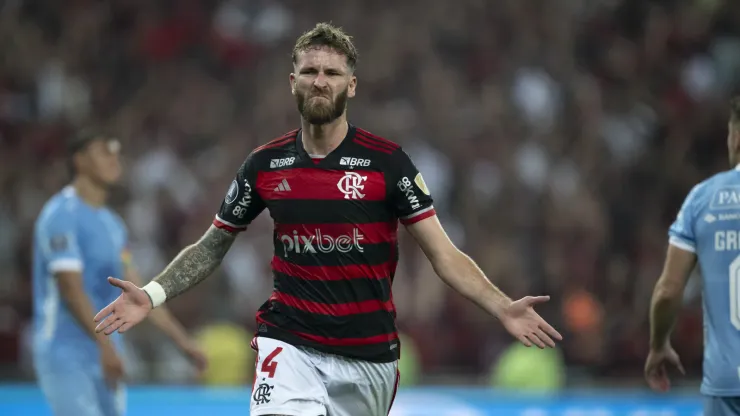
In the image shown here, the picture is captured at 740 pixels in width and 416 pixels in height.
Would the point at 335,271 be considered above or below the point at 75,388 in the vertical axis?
above

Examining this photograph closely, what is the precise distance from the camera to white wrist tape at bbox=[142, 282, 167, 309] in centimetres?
531

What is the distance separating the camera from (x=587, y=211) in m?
13.0

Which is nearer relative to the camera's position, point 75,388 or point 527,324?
point 527,324

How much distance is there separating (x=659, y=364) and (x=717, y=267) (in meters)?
0.86

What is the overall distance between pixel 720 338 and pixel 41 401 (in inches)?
246

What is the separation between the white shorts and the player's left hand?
77 cm

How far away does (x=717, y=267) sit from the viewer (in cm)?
571

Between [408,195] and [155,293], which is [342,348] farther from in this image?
[155,293]

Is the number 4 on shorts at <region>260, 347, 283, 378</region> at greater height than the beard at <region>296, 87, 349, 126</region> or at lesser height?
lesser

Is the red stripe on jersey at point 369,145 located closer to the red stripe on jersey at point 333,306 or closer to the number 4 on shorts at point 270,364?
the red stripe on jersey at point 333,306

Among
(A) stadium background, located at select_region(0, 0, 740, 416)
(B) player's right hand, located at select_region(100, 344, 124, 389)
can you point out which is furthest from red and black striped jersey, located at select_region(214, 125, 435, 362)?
(A) stadium background, located at select_region(0, 0, 740, 416)

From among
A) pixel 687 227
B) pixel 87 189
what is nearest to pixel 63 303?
pixel 87 189

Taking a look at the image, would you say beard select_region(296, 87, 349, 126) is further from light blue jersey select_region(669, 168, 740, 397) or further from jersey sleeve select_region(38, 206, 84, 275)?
jersey sleeve select_region(38, 206, 84, 275)

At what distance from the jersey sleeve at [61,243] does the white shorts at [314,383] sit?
230 centimetres
